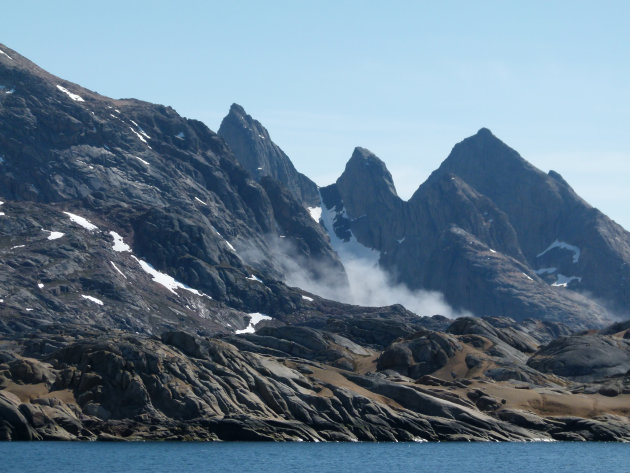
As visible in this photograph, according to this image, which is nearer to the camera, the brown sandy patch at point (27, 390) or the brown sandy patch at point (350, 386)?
the brown sandy patch at point (27, 390)

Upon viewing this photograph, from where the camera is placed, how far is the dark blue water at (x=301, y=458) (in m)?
127

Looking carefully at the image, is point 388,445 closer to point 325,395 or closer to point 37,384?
point 325,395

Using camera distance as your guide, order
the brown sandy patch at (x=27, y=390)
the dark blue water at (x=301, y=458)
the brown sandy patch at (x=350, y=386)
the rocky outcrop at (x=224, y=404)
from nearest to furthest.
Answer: the dark blue water at (x=301, y=458) → the rocky outcrop at (x=224, y=404) → the brown sandy patch at (x=27, y=390) → the brown sandy patch at (x=350, y=386)

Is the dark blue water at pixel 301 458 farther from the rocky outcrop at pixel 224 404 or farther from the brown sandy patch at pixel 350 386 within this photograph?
the brown sandy patch at pixel 350 386

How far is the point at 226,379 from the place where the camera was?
175750mm

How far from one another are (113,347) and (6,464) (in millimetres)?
48840

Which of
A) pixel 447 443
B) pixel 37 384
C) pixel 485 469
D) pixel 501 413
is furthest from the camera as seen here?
pixel 501 413

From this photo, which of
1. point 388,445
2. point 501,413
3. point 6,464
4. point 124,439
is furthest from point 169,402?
point 501,413

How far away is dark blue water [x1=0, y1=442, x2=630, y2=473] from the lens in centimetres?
12731

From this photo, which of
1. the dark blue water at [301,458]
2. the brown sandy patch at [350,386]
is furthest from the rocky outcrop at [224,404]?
the dark blue water at [301,458]

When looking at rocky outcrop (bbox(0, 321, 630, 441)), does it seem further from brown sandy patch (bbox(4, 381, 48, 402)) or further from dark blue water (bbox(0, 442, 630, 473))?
dark blue water (bbox(0, 442, 630, 473))

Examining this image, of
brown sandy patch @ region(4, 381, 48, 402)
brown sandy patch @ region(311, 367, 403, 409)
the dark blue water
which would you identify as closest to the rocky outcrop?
brown sandy patch @ region(4, 381, 48, 402)

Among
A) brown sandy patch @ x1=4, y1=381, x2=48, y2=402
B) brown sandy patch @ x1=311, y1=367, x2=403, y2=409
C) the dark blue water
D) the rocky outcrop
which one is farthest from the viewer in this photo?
brown sandy patch @ x1=311, y1=367, x2=403, y2=409

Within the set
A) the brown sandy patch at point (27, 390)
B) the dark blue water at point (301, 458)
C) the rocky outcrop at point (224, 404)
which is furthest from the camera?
the brown sandy patch at point (27, 390)
